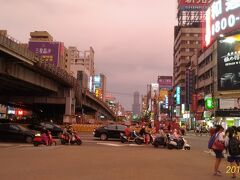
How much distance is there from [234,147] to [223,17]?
188 ft

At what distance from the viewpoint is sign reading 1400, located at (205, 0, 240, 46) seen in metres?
63.9

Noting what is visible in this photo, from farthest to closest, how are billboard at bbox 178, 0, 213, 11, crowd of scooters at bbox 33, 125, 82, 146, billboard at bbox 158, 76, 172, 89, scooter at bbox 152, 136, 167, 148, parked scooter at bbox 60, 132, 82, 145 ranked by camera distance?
billboard at bbox 158, 76, 172, 89
billboard at bbox 178, 0, 213, 11
parked scooter at bbox 60, 132, 82, 145
scooter at bbox 152, 136, 167, 148
crowd of scooters at bbox 33, 125, 82, 146

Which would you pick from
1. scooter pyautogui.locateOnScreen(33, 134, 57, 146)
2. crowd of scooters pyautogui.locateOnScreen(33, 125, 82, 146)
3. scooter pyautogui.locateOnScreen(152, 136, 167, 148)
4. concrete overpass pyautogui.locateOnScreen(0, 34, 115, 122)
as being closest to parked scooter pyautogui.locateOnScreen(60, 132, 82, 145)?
crowd of scooters pyautogui.locateOnScreen(33, 125, 82, 146)

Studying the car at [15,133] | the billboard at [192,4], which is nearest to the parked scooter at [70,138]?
the car at [15,133]

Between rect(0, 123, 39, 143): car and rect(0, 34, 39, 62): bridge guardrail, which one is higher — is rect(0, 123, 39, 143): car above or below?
below

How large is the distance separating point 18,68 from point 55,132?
7.33 metres

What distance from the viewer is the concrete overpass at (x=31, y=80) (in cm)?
3509

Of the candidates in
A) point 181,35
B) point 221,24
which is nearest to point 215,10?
point 221,24

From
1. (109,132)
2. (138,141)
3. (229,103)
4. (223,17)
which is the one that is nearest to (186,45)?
(223,17)

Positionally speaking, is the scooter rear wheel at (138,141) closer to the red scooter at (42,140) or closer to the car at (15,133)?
the red scooter at (42,140)

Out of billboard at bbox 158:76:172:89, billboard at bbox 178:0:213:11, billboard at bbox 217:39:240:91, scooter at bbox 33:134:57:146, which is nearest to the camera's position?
scooter at bbox 33:134:57:146

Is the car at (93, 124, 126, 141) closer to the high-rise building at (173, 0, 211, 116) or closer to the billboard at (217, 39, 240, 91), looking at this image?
the billboard at (217, 39, 240, 91)

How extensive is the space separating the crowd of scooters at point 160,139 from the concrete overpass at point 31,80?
39.0ft

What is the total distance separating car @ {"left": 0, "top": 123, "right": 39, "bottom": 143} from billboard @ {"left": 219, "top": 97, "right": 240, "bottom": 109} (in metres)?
41.8
